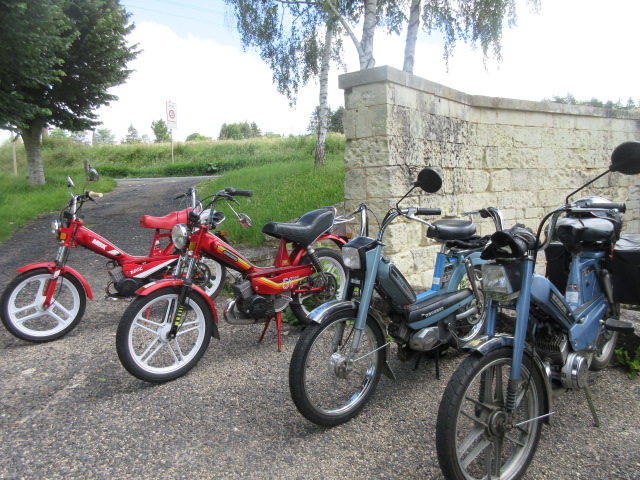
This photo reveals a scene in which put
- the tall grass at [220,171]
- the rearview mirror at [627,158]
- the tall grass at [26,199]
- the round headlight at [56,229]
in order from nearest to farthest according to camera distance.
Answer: the rearview mirror at [627,158] → the round headlight at [56,229] → the tall grass at [220,171] → the tall grass at [26,199]

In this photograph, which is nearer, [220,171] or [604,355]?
[604,355]

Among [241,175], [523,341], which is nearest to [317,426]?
[523,341]

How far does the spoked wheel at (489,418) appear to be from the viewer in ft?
6.32

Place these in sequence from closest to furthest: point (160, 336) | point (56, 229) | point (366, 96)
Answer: point (160, 336), point (56, 229), point (366, 96)

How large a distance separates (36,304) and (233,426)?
2.45m

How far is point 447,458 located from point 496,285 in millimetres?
752

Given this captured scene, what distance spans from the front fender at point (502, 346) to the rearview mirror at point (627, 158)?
0.95m

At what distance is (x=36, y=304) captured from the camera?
4.14 meters

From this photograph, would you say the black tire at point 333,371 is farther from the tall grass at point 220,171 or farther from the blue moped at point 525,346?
the tall grass at point 220,171

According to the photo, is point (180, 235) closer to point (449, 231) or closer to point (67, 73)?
point (449, 231)

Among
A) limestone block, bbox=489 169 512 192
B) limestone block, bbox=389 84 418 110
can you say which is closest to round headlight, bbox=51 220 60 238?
limestone block, bbox=389 84 418 110

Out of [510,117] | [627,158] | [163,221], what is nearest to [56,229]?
[163,221]

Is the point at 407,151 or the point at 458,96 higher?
the point at 458,96

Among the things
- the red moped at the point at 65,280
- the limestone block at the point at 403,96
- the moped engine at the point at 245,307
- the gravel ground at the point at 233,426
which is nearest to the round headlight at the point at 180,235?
the red moped at the point at 65,280
